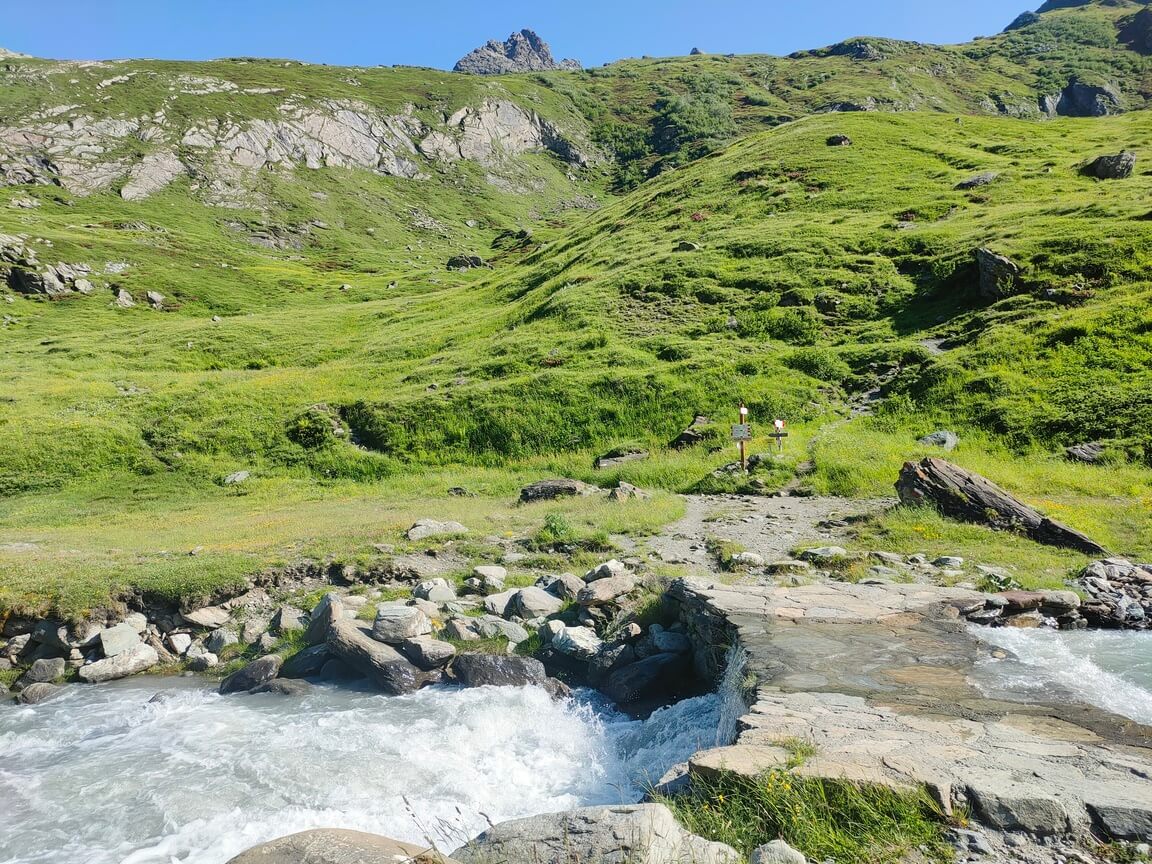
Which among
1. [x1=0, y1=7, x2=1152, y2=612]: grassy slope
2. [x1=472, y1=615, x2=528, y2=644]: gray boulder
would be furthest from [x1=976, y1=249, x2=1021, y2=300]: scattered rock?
[x1=472, y1=615, x2=528, y2=644]: gray boulder

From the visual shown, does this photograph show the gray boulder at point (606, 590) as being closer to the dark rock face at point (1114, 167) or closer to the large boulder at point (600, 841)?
the large boulder at point (600, 841)

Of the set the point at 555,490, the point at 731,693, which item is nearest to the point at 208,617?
the point at 731,693

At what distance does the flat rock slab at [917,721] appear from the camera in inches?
242

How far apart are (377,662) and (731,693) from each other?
696cm

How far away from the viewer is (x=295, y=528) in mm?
22562

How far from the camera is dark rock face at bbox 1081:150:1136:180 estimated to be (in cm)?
5169

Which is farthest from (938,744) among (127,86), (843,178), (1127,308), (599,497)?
(127,86)

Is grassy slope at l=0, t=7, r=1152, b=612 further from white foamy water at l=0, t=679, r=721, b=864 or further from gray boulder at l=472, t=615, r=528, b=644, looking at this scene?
gray boulder at l=472, t=615, r=528, b=644

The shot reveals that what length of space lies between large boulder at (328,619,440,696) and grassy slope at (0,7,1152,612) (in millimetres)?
5061

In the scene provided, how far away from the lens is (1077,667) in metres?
10.1

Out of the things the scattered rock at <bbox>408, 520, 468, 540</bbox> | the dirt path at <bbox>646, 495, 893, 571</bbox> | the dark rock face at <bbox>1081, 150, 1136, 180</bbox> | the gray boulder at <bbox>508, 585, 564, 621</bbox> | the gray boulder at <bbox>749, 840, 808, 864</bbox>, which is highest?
the dark rock face at <bbox>1081, 150, 1136, 180</bbox>

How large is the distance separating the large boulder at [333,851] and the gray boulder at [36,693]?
10.5m

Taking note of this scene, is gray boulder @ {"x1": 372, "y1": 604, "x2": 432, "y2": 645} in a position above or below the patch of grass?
below

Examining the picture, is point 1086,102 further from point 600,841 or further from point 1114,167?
point 600,841
